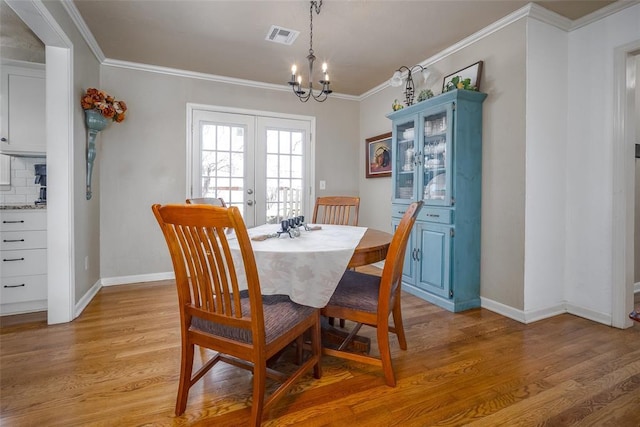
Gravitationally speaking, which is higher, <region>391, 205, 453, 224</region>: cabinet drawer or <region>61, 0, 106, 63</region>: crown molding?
<region>61, 0, 106, 63</region>: crown molding

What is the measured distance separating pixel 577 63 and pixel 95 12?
12.7ft

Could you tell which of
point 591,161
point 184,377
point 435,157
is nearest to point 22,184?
point 184,377

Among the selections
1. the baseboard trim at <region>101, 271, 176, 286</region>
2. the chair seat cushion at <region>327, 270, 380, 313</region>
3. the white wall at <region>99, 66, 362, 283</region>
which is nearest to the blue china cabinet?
the chair seat cushion at <region>327, 270, 380, 313</region>

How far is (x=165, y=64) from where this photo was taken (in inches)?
137

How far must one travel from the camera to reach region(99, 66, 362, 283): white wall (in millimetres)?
3443

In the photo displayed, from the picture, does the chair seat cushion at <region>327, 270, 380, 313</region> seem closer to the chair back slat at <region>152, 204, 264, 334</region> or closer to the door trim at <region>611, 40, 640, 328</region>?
the chair back slat at <region>152, 204, 264, 334</region>

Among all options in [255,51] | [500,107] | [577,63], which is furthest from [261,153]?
[577,63]

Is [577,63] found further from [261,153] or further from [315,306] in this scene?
[261,153]

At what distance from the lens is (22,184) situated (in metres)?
3.12

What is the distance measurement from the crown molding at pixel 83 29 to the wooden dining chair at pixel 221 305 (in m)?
2.16

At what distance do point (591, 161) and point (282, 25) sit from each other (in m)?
2.74

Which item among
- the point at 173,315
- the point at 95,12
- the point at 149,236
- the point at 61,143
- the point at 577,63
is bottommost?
the point at 173,315

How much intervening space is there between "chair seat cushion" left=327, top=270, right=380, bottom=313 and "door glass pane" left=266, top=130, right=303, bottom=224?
2250 millimetres

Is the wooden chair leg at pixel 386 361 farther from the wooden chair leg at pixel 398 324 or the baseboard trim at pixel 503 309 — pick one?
the baseboard trim at pixel 503 309
